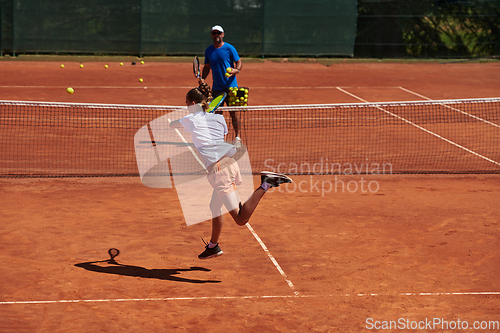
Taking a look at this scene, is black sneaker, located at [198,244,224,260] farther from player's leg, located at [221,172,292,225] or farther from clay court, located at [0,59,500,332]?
player's leg, located at [221,172,292,225]

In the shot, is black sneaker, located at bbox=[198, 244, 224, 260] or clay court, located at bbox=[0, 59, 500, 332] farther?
black sneaker, located at bbox=[198, 244, 224, 260]

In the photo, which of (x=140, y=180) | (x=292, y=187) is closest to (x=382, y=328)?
(x=292, y=187)

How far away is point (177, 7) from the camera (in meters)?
23.0

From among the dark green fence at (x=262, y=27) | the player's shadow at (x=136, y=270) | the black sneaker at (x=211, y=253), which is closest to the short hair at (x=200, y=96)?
the black sneaker at (x=211, y=253)

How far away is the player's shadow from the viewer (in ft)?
19.4

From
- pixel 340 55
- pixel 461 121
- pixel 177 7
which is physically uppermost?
pixel 177 7

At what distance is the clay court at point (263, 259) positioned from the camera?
5180mm

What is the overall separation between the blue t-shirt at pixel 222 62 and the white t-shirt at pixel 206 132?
4901mm

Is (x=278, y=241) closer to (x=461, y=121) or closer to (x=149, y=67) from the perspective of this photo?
(x=461, y=121)

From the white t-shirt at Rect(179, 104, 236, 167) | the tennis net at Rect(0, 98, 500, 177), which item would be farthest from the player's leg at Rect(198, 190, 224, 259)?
the tennis net at Rect(0, 98, 500, 177)

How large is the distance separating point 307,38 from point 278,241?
1860 cm

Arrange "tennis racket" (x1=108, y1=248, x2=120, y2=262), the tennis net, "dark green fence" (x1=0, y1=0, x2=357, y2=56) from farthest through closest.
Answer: "dark green fence" (x1=0, y1=0, x2=357, y2=56) → the tennis net → "tennis racket" (x1=108, y1=248, x2=120, y2=262)

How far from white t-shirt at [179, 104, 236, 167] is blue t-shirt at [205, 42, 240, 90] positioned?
4.90 meters

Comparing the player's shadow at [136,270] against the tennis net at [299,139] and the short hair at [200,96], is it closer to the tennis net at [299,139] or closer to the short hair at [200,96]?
the short hair at [200,96]
